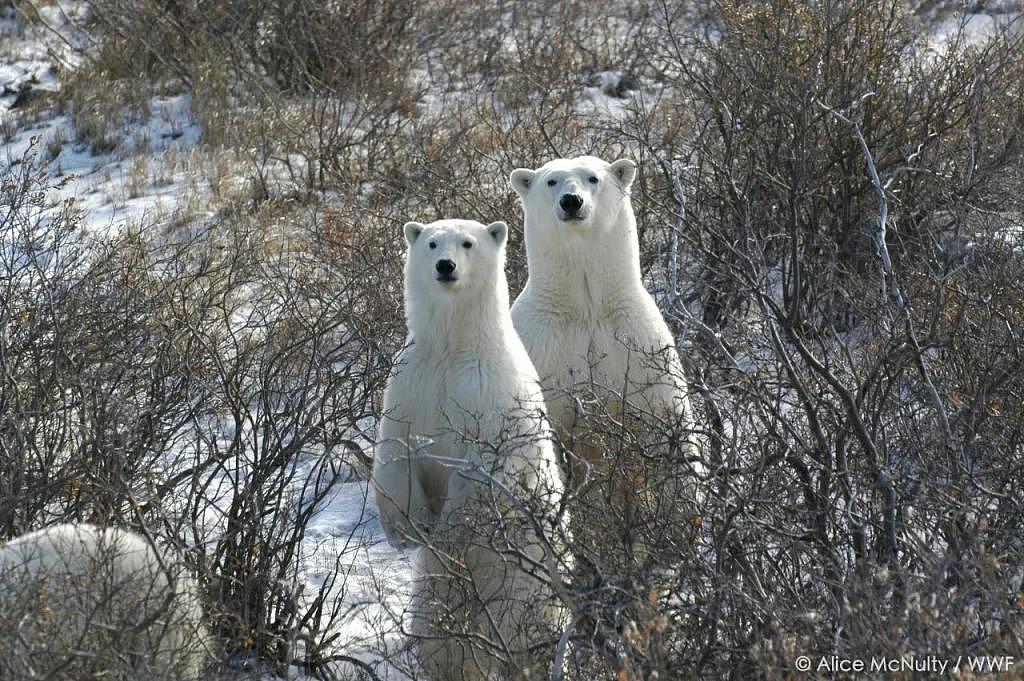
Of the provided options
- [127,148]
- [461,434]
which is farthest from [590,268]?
[127,148]

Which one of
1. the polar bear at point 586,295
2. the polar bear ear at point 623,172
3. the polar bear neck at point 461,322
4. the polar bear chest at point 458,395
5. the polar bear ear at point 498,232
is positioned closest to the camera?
the polar bear chest at point 458,395

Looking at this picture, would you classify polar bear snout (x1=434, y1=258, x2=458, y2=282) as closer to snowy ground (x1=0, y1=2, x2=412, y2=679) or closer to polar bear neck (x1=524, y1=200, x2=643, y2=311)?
polar bear neck (x1=524, y1=200, x2=643, y2=311)

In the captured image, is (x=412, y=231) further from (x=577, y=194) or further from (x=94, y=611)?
(x=94, y=611)

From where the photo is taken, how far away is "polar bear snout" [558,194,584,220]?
14.7 ft

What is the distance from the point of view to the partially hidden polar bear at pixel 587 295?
438cm

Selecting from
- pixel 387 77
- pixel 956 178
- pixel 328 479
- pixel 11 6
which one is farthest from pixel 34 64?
pixel 956 178

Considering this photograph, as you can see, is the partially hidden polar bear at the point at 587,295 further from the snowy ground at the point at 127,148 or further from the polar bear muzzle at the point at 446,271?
the snowy ground at the point at 127,148

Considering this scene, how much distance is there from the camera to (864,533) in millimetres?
3049

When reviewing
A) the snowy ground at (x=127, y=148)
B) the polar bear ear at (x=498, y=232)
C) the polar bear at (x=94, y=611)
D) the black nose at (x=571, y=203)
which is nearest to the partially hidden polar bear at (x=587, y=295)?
the black nose at (x=571, y=203)

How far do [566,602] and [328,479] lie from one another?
8.36 feet

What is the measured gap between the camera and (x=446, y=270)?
3.86 m

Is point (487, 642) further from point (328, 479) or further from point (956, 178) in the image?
point (956, 178)

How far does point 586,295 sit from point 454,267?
31.5 inches

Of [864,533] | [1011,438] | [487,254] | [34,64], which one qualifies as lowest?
[864,533]
